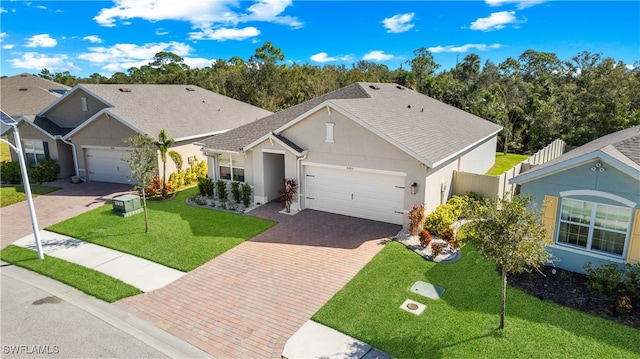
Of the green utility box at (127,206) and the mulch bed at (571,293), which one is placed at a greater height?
the green utility box at (127,206)

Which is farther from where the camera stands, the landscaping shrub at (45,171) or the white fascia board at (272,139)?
the landscaping shrub at (45,171)

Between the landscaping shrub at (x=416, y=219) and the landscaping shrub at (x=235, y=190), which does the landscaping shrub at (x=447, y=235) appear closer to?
the landscaping shrub at (x=416, y=219)

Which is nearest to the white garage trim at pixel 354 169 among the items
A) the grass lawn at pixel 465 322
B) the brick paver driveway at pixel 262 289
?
the brick paver driveway at pixel 262 289

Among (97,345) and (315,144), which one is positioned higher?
(315,144)

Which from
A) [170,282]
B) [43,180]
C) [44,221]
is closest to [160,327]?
[170,282]

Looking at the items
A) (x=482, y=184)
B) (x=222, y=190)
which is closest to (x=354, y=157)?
(x=482, y=184)

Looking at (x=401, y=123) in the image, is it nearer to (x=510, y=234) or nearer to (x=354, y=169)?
(x=354, y=169)

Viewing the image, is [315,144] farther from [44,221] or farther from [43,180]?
[43,180]
